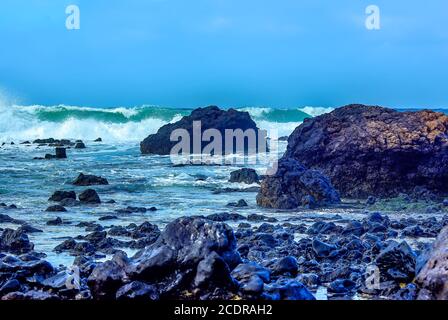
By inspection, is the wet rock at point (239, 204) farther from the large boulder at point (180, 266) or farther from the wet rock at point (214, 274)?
the wet rock at point (214, 274)

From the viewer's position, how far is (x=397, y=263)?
6695mm

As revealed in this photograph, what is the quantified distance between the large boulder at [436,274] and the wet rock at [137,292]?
7.39 ft

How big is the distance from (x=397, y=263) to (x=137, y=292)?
261 cm

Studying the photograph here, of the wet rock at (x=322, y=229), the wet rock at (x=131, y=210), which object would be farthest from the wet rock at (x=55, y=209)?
the wet rock at (x=322, y=229)

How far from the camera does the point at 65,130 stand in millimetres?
53469

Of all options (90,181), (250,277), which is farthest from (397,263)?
(90,181)

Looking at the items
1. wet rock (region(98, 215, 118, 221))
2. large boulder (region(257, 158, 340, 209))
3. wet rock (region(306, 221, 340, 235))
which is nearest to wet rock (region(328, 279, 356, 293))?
wet rock (region(306, 221, 340, 235))

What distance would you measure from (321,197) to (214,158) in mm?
14981

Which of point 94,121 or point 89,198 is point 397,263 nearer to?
point 89,198

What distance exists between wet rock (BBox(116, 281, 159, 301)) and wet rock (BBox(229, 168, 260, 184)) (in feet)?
43.7

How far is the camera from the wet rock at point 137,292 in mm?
5812
